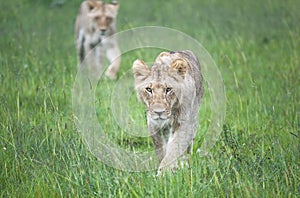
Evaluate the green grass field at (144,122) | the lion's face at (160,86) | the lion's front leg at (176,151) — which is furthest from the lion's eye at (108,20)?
the lion's front leg at (176,151)

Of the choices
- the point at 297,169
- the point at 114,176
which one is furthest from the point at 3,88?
the point at 297,169

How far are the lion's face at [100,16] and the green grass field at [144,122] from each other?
53 centimetres

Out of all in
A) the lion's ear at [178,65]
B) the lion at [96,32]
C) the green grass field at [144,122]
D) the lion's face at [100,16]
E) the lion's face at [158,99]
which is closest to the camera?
the green grass field at [144,122]

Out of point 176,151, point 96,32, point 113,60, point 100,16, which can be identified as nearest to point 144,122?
point 176,151

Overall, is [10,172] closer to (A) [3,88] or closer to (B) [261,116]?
(A) [3,88]

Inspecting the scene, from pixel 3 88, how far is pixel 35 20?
5.31 metres

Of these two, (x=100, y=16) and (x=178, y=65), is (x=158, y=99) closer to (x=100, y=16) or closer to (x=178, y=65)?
(x=178, y=65)

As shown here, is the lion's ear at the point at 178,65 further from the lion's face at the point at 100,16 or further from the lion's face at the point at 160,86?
the lion's face at the point at 100,16

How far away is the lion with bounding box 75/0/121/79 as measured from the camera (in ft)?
28.7

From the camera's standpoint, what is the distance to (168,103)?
431cm

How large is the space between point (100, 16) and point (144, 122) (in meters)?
3.78

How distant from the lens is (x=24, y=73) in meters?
6.62

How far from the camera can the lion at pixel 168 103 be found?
4309mm

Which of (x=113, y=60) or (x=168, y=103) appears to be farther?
(x=113, y=60)
